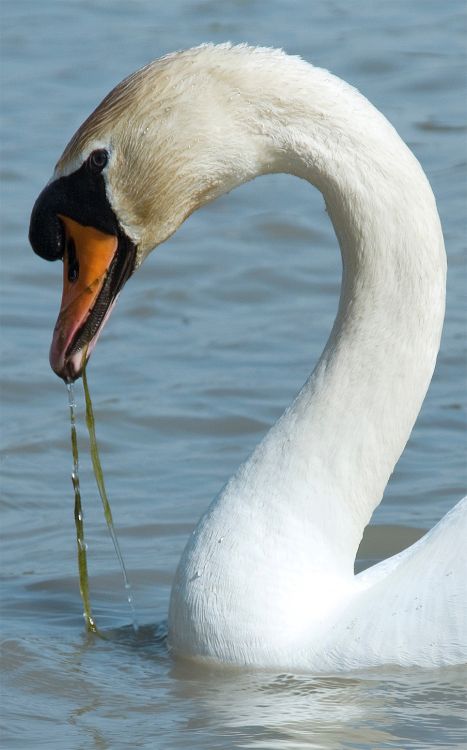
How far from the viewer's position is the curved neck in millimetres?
4633

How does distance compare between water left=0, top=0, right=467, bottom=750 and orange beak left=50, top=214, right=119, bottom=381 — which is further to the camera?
orange beak left=50, top=214, right=119, bottom=381

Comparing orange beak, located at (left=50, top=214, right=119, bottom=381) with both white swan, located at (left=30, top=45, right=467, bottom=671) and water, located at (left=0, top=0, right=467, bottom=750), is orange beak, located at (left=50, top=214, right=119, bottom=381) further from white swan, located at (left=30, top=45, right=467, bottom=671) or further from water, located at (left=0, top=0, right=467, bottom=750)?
water, located at (left=0, top=0, right=467, bottom=750)

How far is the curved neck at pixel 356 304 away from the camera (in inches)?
182

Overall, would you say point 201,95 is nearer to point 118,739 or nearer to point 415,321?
point 415,321

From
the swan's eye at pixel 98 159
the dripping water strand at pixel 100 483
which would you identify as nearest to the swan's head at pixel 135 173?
the swan's eye at pixel 98 159

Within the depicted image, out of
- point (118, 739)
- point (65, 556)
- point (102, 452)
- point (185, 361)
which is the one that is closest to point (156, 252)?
point (185, 361)

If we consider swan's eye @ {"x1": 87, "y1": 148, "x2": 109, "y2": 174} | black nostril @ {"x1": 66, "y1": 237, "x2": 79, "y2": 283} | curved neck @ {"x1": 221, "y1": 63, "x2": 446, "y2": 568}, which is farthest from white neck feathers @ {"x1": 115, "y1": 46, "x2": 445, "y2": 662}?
black nostril @ {"x1": 66, "y1": 237, "x2": 79, "y2": 283}

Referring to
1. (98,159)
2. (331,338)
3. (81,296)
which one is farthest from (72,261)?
(331,338)

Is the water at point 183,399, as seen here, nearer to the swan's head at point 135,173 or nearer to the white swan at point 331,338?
the white swan at point 331,338

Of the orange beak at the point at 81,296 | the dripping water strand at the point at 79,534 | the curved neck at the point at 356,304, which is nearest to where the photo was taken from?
the curved neck at the point at 356,304

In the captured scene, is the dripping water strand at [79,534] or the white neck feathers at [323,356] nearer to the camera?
the white neck feathers at [323,356]

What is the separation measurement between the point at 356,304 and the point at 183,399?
256 centimetres

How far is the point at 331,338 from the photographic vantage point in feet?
16.4

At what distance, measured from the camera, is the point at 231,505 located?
4.95 metres
